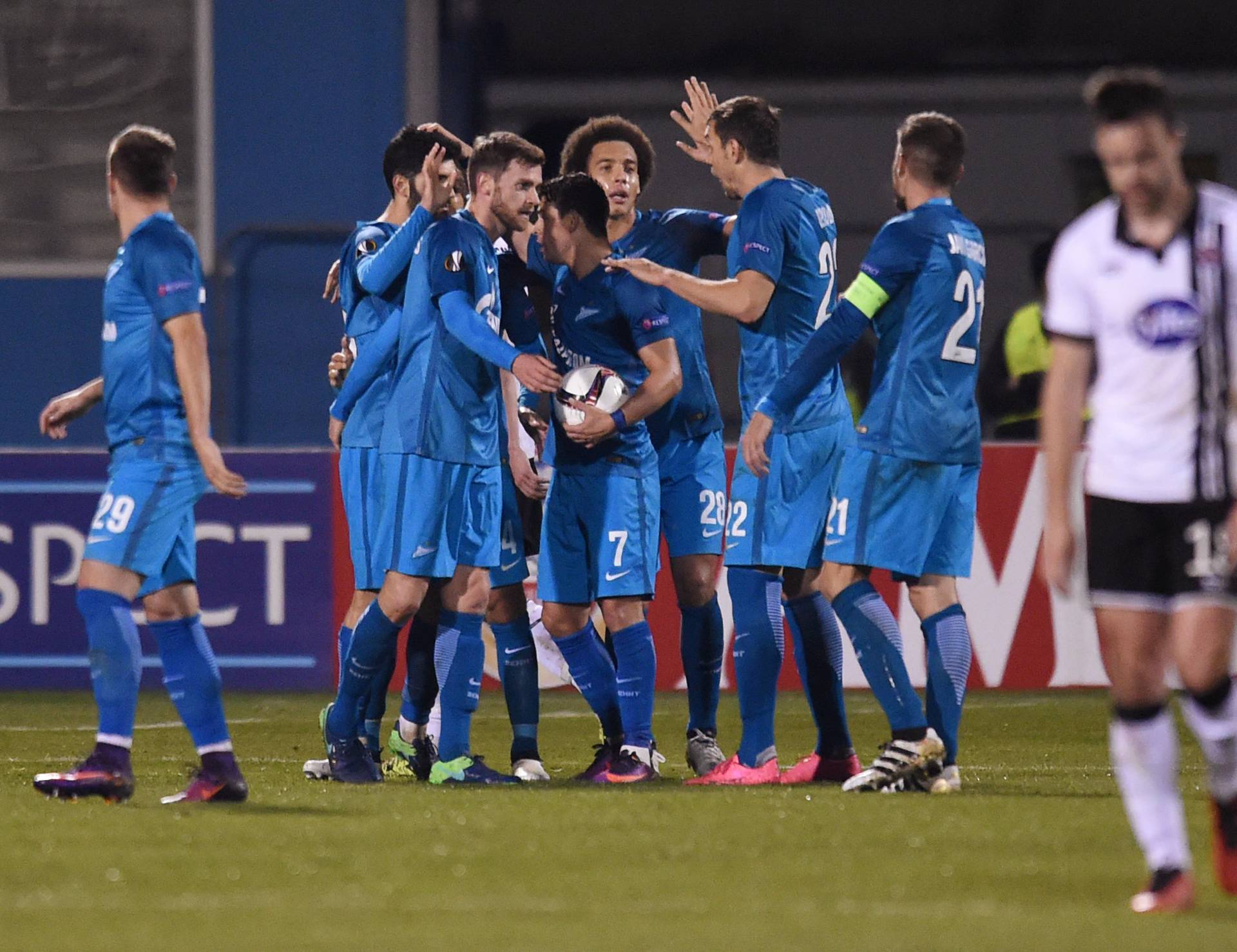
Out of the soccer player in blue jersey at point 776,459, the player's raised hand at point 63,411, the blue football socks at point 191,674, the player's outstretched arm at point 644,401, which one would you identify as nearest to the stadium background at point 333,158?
the soccer player in blue jersey at point 776,459

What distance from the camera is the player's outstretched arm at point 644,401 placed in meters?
6.82

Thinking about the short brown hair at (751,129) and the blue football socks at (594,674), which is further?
the blue football socks at (594,674)

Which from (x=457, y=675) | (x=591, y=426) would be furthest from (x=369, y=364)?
(x=457, y=675)

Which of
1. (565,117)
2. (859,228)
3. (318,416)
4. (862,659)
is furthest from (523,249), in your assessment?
(565,117)

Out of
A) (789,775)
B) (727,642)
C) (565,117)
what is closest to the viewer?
(789,775)

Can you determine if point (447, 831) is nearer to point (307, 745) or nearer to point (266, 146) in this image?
point (307, 745)

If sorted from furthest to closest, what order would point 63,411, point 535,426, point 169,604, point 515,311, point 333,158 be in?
point 333,158
point 535,426
point 515,311
point 63,411
point 169,604

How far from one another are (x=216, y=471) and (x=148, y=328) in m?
0.52

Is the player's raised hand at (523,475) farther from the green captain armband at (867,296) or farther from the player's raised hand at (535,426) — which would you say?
the green captain armband at (867,296)

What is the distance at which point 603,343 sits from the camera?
7098 millimetres

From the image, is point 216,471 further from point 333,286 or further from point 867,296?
point 333,286

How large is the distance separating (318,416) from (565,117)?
4639 millimetres

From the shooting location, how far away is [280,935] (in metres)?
4.18

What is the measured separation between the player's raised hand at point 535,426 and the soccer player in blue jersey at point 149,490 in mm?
1663
